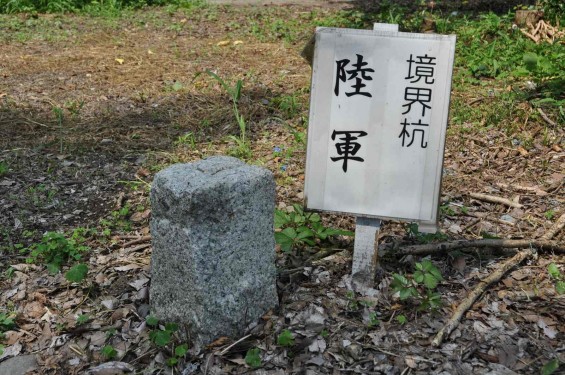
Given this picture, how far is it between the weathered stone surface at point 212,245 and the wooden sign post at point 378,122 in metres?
0.34

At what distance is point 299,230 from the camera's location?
131 inches

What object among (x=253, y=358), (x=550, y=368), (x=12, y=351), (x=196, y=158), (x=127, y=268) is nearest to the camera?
(x=550, y=368)

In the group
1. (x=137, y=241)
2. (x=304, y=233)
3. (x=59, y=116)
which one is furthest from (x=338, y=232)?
(x=59, y=116)

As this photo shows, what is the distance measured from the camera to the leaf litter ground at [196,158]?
2.76m

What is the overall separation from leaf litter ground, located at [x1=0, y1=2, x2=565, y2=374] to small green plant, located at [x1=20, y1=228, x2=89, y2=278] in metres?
0.07

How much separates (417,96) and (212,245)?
40.2 inches

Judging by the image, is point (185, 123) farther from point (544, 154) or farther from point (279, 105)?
point (544, 154)

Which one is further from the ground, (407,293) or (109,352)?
(407,293)

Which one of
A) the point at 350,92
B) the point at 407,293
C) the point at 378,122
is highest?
the point at 350,92

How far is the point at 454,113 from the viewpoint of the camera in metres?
5.14

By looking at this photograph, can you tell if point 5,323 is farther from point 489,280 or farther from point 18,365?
point 489,280

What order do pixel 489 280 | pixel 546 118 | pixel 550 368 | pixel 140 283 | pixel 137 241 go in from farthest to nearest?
pixel 546 118, pixel 137 241, pixel 140 283, pixel 489 280, pixel 550 368

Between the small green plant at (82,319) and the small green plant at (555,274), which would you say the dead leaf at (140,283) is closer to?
the small green plant at (82,319)

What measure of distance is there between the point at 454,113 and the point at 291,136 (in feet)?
4.11
